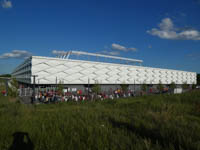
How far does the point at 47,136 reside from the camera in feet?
10.5

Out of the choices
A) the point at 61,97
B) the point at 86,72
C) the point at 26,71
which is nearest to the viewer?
the point at 61,97

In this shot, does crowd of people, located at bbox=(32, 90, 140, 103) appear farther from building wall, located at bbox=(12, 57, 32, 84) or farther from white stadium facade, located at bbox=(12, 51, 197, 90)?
building wall, located at bbox=(12, 57, 32, 84)

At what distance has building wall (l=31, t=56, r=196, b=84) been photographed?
1096 inches

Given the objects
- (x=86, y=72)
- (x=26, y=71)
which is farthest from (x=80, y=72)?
(x=26, y=71)

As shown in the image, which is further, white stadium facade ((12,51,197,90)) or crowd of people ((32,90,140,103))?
white stadium facade ((12,51,197,90))

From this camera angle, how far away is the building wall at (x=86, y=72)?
27828 mm

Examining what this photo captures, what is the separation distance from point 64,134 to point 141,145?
205 cm

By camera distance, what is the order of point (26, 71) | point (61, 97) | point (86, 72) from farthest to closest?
point (86, 72) < point (26, 71) < point (61, 97)

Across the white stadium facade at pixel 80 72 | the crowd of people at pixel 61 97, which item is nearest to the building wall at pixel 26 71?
the white stadium facade at pixel 80 72

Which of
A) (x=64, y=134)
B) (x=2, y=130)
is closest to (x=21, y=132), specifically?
(x=2, y=130)

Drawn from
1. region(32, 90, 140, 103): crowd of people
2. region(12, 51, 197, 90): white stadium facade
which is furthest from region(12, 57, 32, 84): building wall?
Answer: region(32, 90, 140, 103): crowd of people

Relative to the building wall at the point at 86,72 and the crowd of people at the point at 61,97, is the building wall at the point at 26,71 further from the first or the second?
the crowd of people at the point at 61,97

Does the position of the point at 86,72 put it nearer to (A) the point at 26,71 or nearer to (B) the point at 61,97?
(A) the point at 26,71

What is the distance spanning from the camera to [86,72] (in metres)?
34.2
